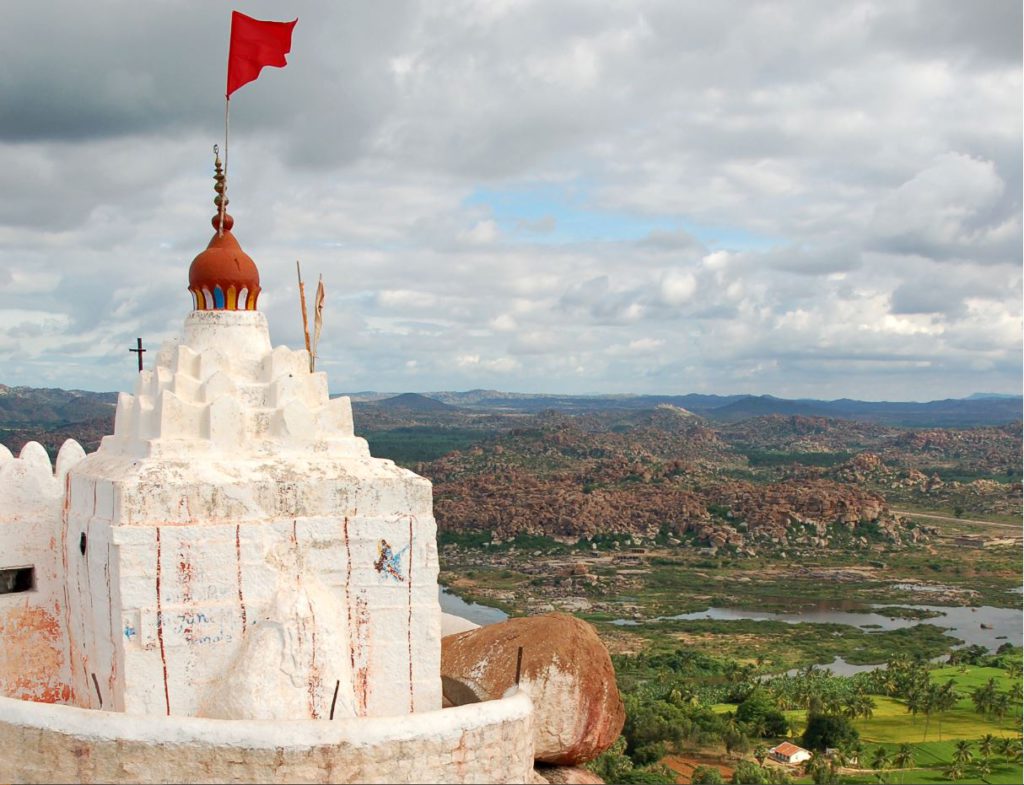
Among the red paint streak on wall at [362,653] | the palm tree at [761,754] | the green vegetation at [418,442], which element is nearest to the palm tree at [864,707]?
the palm tree at [761,754]

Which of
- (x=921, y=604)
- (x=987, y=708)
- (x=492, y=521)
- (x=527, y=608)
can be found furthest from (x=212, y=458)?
(x=492, y=521)

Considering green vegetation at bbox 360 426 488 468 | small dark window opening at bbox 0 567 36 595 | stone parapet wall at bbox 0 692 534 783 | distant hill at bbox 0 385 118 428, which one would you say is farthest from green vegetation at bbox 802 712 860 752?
distant hill at bbox 0 385 118 428

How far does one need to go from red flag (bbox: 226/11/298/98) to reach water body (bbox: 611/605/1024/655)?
43.4 metres

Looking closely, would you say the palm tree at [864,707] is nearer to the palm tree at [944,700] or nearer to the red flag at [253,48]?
the palm tree at [944,700]

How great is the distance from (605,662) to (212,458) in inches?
198

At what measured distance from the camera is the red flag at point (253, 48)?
12008 mm

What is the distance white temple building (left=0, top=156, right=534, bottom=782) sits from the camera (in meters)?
9.03

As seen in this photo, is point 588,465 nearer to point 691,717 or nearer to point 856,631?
point 856,631

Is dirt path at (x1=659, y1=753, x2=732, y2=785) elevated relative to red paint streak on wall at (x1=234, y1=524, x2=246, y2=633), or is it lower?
lower

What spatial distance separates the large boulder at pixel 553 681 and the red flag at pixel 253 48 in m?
7.06

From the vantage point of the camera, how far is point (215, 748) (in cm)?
885

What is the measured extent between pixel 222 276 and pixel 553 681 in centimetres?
578

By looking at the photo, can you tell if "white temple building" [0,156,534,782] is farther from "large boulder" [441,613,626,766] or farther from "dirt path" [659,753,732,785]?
"dirt path" [659,753,732,785]

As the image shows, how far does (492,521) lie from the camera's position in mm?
77125
